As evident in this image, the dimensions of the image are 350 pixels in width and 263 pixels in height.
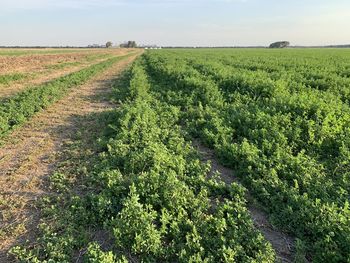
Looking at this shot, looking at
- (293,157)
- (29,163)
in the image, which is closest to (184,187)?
(293,157)

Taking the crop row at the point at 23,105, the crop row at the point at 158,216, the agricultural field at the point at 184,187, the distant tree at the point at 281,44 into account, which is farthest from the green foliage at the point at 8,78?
the distant tree at the point at 281,44

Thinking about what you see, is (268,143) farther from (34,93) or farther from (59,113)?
(34,93)

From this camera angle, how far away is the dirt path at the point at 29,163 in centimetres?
465

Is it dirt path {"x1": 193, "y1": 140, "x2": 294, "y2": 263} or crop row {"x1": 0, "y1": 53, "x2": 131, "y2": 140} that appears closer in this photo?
dirt path {"x1": 193, "y1": 140, "x2": 294, "y2": 263}

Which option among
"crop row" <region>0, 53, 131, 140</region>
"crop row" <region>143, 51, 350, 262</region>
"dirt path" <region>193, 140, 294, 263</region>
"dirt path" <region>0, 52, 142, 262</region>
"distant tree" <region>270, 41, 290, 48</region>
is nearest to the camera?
"dirt path" <region>193, 140, 294, 263</region>

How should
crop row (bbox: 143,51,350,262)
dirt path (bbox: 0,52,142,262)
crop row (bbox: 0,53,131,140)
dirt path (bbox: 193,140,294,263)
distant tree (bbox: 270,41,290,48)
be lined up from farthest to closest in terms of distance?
distant tree (bbox: 270,41,290,48) → crop row (bbox: 0,53,131,140) → dirt path (bbox: 0,52,142,262) → crop row (bbox: 143,51,350,262) → dirt path (bbox: 193,140,294,263)

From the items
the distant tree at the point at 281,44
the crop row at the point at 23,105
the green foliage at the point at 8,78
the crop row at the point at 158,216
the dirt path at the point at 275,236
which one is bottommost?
the distant tree at the point at 281,44

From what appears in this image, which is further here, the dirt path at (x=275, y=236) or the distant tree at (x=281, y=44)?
the distant tree at (x=281, y=44)

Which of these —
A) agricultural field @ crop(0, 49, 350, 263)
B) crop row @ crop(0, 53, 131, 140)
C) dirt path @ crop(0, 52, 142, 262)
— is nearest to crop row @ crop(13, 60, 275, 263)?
agricultural field @ crop(0, 49, 350, 263)

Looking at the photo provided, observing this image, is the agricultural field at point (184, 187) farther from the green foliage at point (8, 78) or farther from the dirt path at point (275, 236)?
the green foliage at point (8, 78)

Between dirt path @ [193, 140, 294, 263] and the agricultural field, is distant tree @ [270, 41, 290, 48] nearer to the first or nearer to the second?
the agricultural field

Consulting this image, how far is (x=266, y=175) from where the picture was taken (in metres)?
→ 5.56

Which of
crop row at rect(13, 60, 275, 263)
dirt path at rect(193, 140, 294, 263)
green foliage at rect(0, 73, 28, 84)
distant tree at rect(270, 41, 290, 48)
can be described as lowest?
distant tree at rect(270, 41, 290, 48)

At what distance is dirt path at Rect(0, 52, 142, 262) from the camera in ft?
15.3
